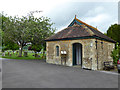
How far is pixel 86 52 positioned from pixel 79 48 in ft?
8.64

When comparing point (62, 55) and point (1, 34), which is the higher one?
point (1, 34)

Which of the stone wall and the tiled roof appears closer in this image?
the stone wall

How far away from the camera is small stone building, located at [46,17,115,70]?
35.4 ft

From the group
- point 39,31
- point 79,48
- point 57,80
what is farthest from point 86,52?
point 39,31

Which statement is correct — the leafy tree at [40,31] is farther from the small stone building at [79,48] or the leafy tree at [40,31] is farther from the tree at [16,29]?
the small stone building at [79,48]

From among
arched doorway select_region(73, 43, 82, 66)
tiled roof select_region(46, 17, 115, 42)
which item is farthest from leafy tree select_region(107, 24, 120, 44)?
arched doorway select_region(73, 43, 82, 66)

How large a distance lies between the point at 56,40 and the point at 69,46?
232 centimetres

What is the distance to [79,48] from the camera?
13.8 metres

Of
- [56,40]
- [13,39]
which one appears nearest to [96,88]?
[56,40]

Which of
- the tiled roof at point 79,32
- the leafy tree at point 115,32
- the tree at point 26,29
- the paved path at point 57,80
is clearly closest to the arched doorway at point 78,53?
the tiled roof at point 79,32

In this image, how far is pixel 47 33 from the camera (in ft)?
72.3

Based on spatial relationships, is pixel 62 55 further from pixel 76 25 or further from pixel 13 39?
pixel 13 39

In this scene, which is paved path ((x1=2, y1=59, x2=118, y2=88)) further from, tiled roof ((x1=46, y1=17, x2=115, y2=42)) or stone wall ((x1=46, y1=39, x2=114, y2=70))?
tiled roof ((x1=46, y1=17, x2=115, y2=42))

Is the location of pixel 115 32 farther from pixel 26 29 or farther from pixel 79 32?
pixel 26 29
